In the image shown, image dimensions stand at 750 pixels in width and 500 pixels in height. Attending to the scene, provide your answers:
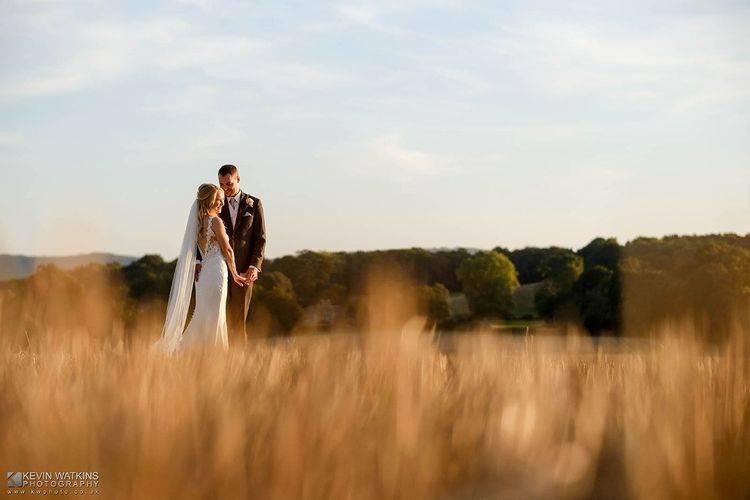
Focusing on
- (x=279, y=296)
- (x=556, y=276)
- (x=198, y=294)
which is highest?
(x=556, y=276)

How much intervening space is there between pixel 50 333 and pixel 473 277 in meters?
26.5

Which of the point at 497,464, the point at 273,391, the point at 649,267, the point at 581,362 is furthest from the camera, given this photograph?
the point at 649,267

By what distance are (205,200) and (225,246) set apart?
56cm

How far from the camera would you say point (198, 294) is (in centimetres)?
987

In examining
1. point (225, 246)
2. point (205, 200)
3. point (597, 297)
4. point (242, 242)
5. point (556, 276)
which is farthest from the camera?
point (556, 276)

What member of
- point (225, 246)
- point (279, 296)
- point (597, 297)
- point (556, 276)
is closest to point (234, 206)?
point (225, 246)

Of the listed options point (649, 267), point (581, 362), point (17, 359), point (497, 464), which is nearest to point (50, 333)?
point (17, 359)

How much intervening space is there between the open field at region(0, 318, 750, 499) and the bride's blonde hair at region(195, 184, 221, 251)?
209 inches

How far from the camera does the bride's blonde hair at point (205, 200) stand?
9.50 meters

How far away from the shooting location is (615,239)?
32531 millimetres

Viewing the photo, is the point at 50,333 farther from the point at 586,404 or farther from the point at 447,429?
the point at 586,404

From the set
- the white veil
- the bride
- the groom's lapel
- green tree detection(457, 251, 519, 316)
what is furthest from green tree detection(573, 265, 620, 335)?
the white veil

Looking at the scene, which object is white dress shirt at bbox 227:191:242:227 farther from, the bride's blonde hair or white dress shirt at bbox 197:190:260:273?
the bride's blonde hair

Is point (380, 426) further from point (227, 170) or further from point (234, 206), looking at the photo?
point (234, 206)
